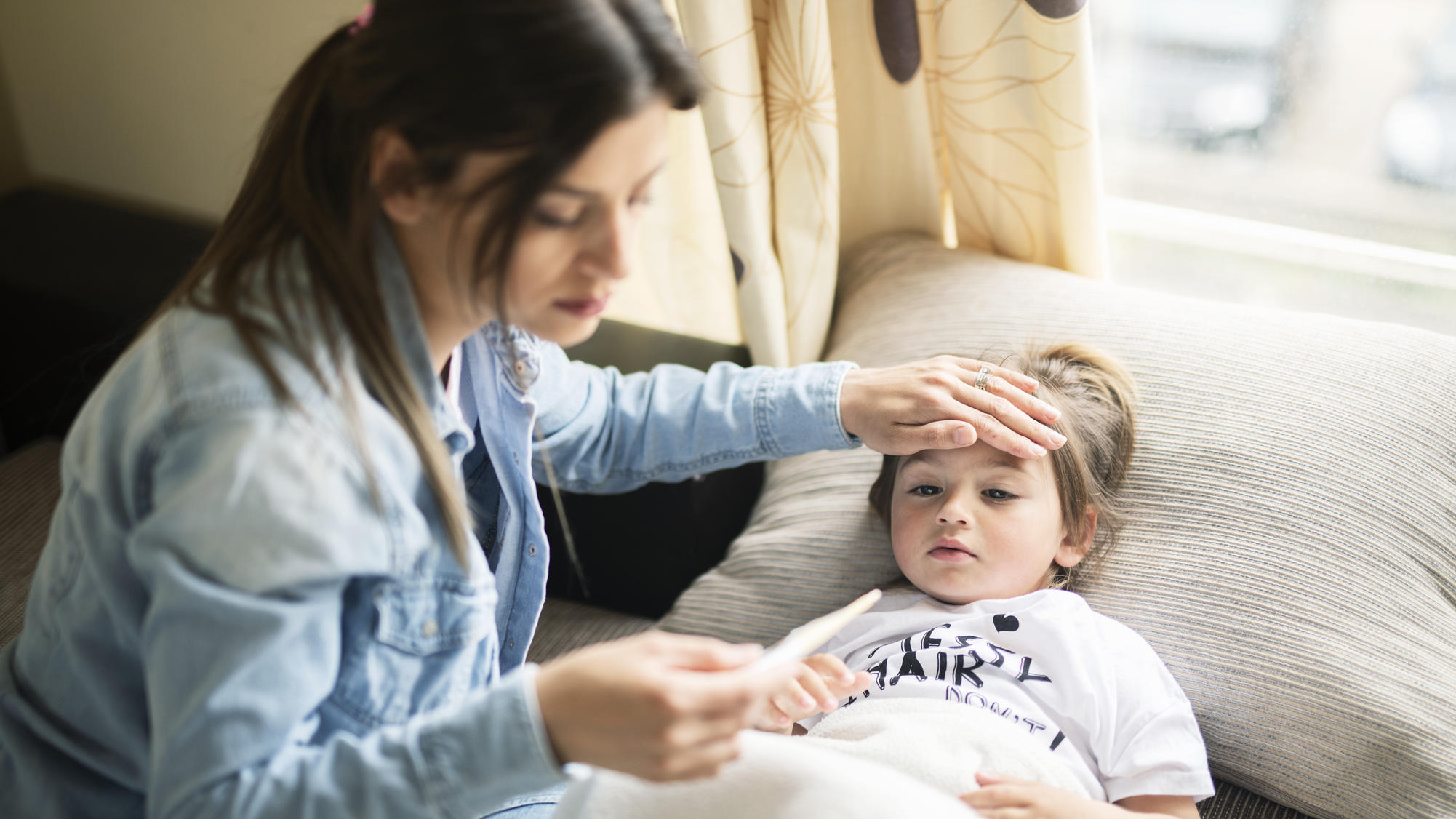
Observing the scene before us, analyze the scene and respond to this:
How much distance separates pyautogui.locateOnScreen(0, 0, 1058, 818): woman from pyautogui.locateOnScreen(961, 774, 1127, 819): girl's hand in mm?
305

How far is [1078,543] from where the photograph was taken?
113 centimetres

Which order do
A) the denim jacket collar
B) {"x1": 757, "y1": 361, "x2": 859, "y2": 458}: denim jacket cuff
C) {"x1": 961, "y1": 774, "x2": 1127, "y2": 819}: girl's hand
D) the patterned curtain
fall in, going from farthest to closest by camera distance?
the patterned curtain < {"x1": 757, "y1": 361, "x2": 859, "y2": 458}: denim jacket cuff < {"x1": 961, "y1": 774, "x2": 1127, "y2": 819}: girl's hand < the denim jacket collar

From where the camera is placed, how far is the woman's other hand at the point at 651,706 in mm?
643

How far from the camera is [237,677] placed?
25.8 inches

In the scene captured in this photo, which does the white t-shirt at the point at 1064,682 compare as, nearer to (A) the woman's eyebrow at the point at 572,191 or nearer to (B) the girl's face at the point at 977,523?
(B) the girl's face at the point at 977,523

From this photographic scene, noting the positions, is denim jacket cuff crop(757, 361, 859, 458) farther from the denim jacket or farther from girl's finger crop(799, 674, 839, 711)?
the denim jacket

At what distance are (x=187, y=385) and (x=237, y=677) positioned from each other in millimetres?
183

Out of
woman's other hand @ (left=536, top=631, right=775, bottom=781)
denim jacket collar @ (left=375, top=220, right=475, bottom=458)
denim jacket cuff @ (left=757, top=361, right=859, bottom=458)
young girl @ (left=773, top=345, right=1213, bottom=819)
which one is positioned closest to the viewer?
woman's other hand @ (left=536, top=631, right=775, bottom=781)

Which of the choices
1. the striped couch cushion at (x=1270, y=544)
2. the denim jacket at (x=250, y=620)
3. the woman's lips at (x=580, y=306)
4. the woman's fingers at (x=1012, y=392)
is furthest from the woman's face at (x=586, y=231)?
the striped couch cushion at (x=1270, y=544)

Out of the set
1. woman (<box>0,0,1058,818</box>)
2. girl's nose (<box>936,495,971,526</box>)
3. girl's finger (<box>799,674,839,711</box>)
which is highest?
woman (<box>0,0,1058,818</box>)

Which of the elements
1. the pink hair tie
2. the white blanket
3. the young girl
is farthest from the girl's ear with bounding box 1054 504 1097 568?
the pink hair tie

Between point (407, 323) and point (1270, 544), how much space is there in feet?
2.64

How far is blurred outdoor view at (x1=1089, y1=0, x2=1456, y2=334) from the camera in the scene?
1.40 m

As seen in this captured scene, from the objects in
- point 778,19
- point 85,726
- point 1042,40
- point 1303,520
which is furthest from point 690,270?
point 85,726
